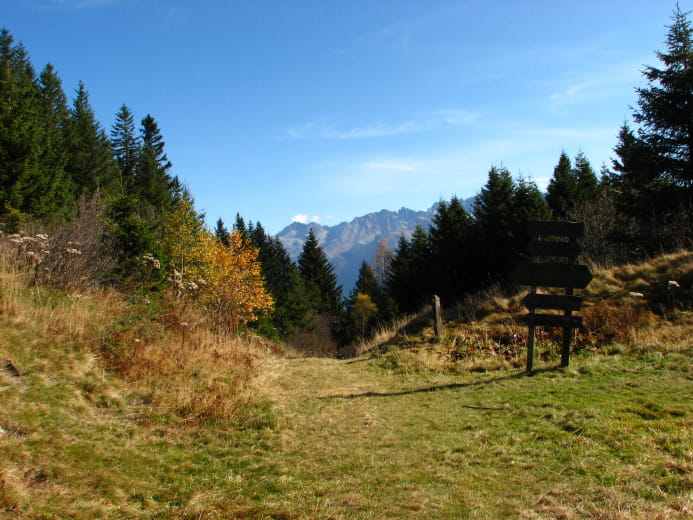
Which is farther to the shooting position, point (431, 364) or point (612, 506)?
point (431, 364)

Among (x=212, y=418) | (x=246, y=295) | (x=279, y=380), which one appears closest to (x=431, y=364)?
(x=279, y=380)

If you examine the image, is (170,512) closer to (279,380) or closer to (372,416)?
(372,416)

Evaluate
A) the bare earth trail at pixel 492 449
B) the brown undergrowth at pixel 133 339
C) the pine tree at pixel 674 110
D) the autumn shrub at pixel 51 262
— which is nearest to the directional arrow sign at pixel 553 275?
the bare earth trail at pixel 492 449

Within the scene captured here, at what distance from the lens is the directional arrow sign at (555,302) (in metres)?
8.38

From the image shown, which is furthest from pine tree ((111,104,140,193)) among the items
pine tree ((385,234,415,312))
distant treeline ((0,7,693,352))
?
pine tree ((385,234,415,312))

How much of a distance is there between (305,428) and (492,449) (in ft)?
8.20

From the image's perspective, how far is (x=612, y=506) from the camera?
10.1 feet

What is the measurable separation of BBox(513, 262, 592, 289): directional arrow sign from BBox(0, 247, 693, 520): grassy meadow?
66.8 inches

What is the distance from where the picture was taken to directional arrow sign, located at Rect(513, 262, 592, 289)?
828cm

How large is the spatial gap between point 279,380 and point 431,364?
379 centimetres

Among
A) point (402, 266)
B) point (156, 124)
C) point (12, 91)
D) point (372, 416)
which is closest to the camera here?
point (372, 416)

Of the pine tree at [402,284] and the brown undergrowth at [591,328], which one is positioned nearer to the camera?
the brown undergrowth at [591,328]

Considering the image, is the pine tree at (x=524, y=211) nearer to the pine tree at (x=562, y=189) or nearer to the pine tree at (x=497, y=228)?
the pine tree at (x=497, y=228)

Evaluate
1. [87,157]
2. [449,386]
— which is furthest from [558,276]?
[87,157]
